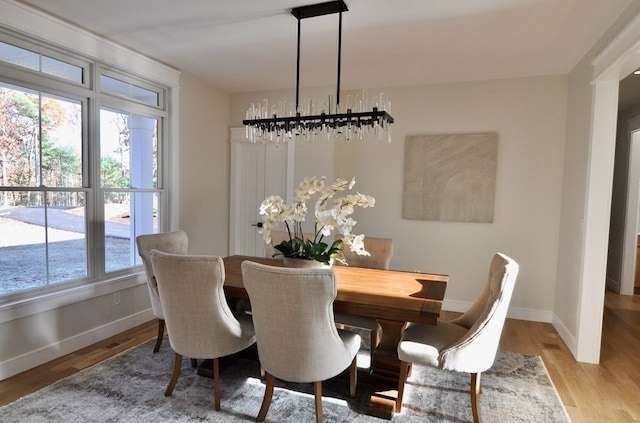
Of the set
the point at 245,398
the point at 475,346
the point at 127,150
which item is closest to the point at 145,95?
the point at 127,150

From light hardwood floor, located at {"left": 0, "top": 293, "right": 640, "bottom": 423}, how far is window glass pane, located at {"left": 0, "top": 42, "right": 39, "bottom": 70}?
2.19 metres

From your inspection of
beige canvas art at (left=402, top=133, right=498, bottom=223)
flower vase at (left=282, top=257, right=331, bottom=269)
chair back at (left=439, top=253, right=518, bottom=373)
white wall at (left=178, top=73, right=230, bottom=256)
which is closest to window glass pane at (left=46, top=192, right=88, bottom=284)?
white wall at (left=178, top=73, right=230, bottom=256)

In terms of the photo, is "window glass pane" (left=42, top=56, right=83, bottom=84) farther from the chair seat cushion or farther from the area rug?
the chair seat cushion

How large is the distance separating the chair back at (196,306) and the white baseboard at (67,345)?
1.32m

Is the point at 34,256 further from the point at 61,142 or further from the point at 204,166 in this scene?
the point at 204,166

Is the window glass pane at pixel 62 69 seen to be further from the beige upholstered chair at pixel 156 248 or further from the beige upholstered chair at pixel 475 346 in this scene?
the beige upholstered chair at pixel 475 346

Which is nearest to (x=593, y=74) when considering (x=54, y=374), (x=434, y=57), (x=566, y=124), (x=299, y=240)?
(x=566, y=124)

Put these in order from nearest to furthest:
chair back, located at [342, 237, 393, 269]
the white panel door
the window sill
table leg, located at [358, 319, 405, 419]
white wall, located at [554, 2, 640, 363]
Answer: table leg, located at [358, 319, 405, 419] < the window sill < white wall, located at [554, 2, 640, 363] < chair back, located at [342, 237, 393, 269] < the white panel door

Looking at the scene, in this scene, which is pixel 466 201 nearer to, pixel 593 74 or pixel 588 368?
pixel 593 74

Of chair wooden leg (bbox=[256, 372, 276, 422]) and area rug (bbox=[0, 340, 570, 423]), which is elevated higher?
chair wooden leg (bbox=[256, 372, 276, 422])

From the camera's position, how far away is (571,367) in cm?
291

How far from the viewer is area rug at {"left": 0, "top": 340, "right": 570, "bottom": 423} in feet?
7.22

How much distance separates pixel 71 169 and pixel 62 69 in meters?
0.78

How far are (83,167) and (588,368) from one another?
4348 mm
